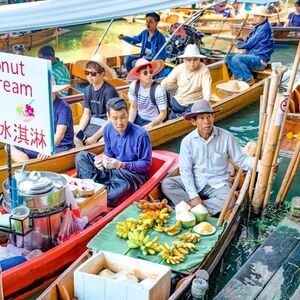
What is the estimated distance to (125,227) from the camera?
14.3 ft

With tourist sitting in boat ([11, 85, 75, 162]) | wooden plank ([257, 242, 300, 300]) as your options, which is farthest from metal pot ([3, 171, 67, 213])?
wooden plank ([257, 242, 300, 300])

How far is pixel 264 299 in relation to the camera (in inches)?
159

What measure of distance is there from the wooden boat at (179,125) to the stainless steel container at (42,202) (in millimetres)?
1420

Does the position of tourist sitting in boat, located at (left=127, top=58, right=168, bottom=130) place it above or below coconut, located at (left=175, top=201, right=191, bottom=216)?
above

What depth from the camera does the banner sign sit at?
3.29 metres

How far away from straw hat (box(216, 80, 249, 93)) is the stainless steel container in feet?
18.2

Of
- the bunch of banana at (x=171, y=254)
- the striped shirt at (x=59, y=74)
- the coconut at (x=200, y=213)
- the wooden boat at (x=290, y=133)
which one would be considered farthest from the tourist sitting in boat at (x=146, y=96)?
the bunch of banana at (x=171, y=254)

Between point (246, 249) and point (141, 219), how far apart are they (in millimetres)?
1283

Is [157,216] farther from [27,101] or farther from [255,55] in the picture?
[255,55]

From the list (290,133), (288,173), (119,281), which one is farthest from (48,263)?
(290,133)

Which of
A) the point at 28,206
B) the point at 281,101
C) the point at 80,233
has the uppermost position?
the point at 281,101

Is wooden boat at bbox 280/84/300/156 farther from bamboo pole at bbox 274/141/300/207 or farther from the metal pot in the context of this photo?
the metal pot

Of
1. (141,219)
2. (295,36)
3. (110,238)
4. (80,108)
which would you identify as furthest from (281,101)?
(295,36)

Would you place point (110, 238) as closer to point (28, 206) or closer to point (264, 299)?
point (28, 206)
